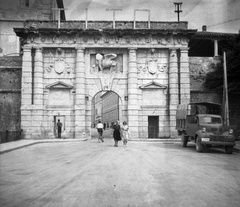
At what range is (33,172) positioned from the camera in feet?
33.3

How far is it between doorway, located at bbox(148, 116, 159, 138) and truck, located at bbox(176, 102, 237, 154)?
6444 mm

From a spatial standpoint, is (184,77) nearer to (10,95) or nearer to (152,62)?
(152,62)

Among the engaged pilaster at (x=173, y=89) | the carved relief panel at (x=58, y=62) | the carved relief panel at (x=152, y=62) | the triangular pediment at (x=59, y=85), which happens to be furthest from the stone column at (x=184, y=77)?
the triangular pediment at (x=59, y=85)

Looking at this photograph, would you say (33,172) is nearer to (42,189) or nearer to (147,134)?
(42,189)

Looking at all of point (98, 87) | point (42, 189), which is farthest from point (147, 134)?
point (42, 189)

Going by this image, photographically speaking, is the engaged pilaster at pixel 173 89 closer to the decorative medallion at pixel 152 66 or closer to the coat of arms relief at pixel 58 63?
the decorative medallion at pixel 152 66

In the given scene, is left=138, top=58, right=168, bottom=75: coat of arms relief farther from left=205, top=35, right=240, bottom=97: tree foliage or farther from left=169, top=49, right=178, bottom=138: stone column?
left=205, top=35, right=240, bottom=97: tree foliage

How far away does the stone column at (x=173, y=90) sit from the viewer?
28516 millimetres

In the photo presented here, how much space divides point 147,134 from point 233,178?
1939 centimetres

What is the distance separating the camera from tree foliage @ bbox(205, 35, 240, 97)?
1053 inches

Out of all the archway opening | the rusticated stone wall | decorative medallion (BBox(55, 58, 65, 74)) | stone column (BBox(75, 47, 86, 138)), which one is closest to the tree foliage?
stone column (BBox(75, 47, 86, 138))

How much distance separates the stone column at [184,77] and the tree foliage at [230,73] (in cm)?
216

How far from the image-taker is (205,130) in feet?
57.6

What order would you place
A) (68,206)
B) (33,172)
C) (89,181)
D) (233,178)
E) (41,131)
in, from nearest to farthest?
(68,206)
(89,181)
(233,178)
(33,172)
(41,131)
